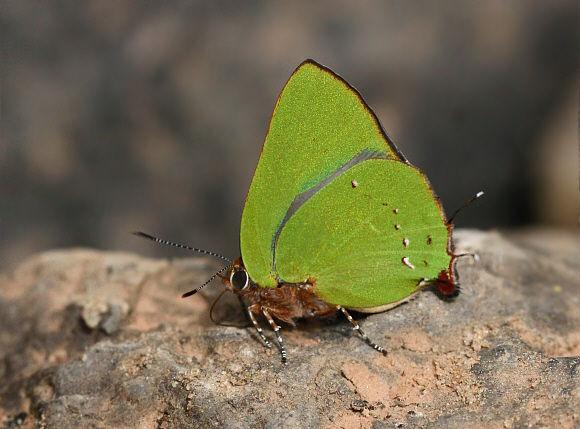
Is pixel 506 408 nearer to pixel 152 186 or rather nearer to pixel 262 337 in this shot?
pixel 262 337

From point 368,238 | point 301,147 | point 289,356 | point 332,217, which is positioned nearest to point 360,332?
point 289,356

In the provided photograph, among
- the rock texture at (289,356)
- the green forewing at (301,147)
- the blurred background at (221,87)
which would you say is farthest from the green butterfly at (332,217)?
the blurred background at (221,87)

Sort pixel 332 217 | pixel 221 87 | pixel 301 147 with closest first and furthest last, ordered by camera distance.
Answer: pixel 301 147
pixel 332 217
pixel 221 87

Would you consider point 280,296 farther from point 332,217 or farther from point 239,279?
point 332,217

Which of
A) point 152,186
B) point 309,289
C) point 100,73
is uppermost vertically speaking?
point 309,289

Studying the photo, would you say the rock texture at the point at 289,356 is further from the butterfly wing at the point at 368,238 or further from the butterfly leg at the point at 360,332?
the butterfly wing at the point at 368,238

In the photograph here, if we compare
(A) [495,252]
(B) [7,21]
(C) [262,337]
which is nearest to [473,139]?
(A) [495,252]

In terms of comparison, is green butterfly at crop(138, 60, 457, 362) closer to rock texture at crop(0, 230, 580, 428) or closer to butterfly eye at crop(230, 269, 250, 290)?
butterfly eye at crop(230, 269, 250, 290)
